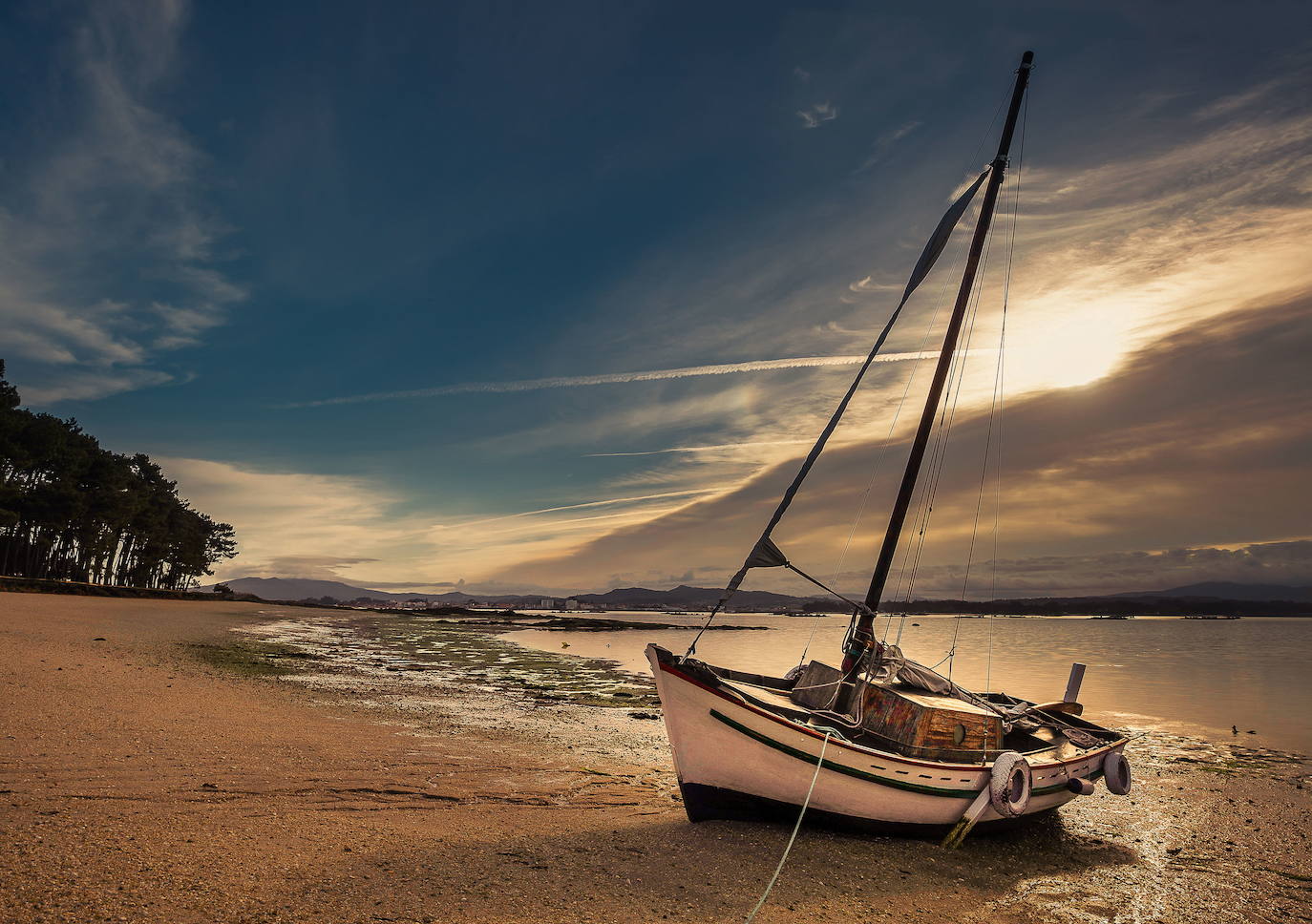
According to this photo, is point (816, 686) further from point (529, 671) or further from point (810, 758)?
point (529, 671)

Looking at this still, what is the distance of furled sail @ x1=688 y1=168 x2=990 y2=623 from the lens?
41.4 ft

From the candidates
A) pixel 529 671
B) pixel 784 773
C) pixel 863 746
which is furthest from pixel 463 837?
pixel 529 671

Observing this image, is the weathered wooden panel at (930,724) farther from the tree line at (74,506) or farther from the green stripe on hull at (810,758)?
the tree line at (74,506)

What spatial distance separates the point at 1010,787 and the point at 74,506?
8570cm

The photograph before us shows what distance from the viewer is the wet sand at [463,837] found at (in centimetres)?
700

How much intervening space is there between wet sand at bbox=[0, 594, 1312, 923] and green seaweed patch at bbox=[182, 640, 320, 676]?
648 centimetres

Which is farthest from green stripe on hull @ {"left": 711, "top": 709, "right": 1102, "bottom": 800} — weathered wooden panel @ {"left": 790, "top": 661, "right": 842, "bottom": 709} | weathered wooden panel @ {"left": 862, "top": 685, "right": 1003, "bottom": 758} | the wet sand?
weathered wooden panel @ {"left": 790, "top": 661, "right": 842, "bottom": 709}

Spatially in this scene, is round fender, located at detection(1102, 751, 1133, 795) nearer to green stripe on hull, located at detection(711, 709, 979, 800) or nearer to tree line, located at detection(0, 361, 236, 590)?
green stripe on hull, located at detection(711, 709, 979, 800)

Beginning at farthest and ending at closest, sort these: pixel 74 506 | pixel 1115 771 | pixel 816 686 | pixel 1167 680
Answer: pixel 74 506 → pixel 1167 680 → pixel 816 686 → pixel 1115 771

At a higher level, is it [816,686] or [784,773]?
[816,686]

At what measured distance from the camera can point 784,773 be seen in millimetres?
10242

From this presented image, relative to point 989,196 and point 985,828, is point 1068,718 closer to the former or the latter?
point 985,828

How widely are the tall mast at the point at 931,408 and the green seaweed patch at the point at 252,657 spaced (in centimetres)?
2089

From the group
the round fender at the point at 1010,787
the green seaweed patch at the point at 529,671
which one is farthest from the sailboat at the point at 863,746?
the green seaweed patch at the point at 529,671
